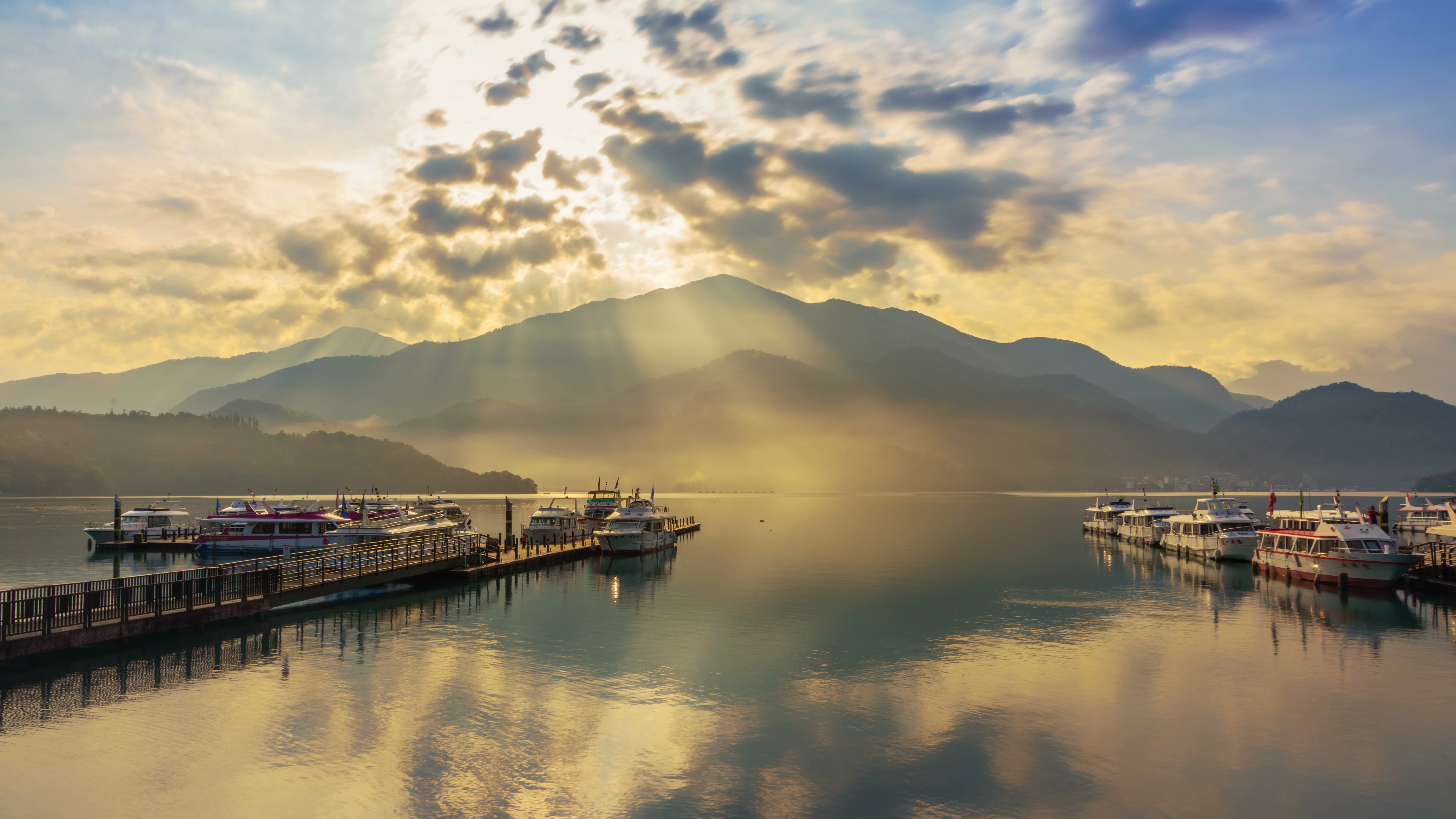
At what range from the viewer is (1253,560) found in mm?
82375

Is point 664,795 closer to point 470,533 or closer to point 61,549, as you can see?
point 470,533

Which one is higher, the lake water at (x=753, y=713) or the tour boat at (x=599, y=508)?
the tour boat at (x=599, y=508)

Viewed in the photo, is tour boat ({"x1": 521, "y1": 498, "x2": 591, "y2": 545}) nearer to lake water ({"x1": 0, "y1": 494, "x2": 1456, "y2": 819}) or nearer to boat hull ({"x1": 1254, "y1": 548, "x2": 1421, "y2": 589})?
lake water ({"x1": 0, "y1": 494, "x2": 1456, "y2": 819})

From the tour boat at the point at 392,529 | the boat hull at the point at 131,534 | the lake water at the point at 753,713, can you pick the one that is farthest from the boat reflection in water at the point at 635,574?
the boat hull at the point at 131,534

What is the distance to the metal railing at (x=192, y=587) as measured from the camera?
39031 mm

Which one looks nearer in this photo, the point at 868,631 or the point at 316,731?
the point at 316,731

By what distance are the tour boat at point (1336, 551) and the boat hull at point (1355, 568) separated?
4 centimetres

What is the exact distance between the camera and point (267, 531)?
284 feet

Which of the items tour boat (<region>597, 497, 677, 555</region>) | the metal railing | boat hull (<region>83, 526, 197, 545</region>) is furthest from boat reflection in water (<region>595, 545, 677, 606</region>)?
boat hull (<region>83, 526, 197, 545</region>)

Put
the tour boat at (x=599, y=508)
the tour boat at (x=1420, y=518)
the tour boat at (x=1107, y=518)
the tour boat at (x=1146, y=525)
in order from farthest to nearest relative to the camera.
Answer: the tour boat at (x=1107, y=518) → the tour boat at (x=599, y=508) → the tour boat at (x=1146, y=525) → the tour boat at (x=1420, y=518)

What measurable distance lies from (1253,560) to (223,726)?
8641 centimetres

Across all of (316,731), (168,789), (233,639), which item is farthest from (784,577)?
(168,789)

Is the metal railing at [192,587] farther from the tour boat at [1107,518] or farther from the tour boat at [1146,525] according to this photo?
the tour boat at [1107,518]

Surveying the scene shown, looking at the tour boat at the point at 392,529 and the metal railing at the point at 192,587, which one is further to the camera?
the tour boat at the point at 392,529
